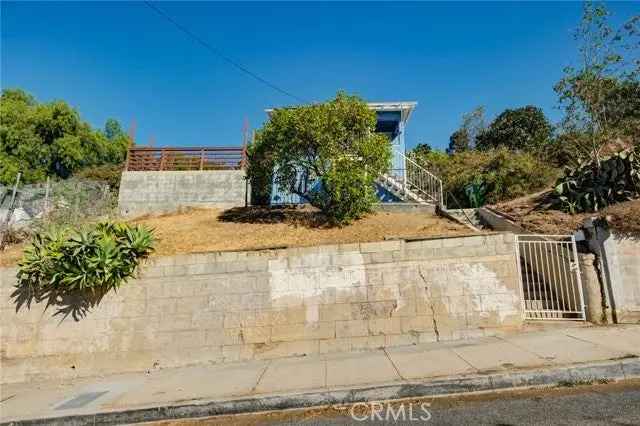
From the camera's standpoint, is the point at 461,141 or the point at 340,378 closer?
the point at 340,378

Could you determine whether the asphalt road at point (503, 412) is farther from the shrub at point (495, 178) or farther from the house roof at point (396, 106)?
the house roof at point (396, 106)

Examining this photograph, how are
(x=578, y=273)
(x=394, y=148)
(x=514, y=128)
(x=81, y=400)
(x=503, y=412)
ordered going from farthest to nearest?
(x=514, y=128)
(x=394, y=148)
(x=578, y=273)
(x=81, y=400)
(x=503, y=412)

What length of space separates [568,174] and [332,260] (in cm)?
712

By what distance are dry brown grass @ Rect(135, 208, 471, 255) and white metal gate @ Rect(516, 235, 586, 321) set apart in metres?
1.70

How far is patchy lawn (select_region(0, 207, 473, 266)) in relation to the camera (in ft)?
28.7

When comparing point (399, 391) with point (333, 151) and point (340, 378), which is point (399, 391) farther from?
point (333, 151)

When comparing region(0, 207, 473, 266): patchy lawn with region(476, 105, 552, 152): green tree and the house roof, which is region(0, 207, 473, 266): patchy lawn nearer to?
the house roof

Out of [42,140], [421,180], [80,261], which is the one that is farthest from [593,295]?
[42,140]

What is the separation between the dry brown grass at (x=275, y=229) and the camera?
8.84m

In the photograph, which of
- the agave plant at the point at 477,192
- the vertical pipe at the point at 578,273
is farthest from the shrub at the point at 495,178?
the vertical pipe at the point at 578,273

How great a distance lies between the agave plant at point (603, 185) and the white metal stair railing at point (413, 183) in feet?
12.7

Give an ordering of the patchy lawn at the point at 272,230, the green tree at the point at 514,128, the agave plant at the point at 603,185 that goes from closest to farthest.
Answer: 1. the agave plant at the point at 603,185
2. the patchy lawn at the point at 272,230
3. the green tree at the point at 514,128

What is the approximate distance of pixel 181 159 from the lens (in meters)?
14.4

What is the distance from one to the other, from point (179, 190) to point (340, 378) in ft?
34.7
